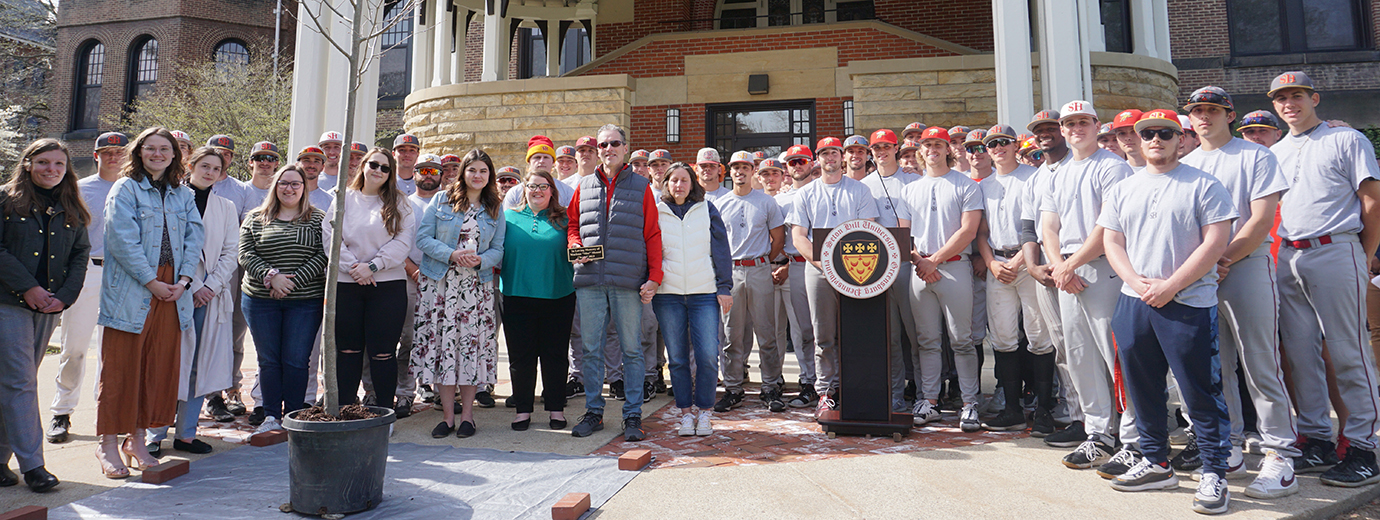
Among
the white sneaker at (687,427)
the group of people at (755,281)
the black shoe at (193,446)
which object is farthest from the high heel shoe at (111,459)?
the white sneaker at (687,427)

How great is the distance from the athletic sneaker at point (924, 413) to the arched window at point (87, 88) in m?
28.8

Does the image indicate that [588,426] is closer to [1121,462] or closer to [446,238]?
[446,238]

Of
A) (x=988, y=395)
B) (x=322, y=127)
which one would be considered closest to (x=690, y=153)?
(x=322, y=127)

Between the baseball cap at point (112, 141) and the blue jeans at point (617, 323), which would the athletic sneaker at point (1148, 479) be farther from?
A: the baseball cap at point (112, 141)

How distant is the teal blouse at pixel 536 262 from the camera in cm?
468

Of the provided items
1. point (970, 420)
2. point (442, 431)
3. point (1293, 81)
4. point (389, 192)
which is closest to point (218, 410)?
point (442, 431)

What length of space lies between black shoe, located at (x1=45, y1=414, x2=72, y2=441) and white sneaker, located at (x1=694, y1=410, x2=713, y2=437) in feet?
12.5

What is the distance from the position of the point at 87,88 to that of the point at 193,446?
27.1 m

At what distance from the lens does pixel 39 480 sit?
3.40 metres

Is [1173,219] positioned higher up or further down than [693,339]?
higher up

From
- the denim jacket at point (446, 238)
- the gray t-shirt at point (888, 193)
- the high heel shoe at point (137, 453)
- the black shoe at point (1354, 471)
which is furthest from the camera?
the gray t-shirt at point (888, 193)

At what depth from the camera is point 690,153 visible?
42.1ft

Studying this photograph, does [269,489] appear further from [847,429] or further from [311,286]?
[847,429]

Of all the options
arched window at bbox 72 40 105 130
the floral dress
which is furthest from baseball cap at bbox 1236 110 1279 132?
arched window at bbox 72 40 105 130
